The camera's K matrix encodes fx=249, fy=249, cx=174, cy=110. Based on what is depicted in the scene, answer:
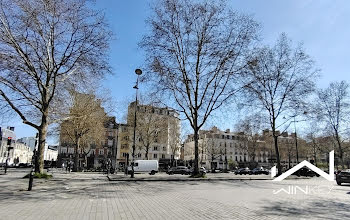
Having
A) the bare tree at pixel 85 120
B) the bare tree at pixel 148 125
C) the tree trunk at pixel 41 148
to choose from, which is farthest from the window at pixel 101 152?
the tree trunk at pixel 41 148

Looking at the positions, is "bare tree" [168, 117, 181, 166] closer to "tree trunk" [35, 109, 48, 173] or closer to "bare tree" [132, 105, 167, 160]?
"bare tree" [132, 105, 167, 160]

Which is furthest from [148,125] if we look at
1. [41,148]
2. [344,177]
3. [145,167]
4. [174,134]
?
[344,177]

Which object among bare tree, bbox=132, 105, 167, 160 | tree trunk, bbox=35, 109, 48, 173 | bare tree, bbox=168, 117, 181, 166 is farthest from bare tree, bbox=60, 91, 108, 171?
bare tree, bbox=168, 117, 181, 166

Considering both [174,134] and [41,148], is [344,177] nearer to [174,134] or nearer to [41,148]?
[41,148]

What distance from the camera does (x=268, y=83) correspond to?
114 ft

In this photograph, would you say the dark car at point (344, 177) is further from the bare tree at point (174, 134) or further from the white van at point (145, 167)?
the bare tree at point (174, 134)

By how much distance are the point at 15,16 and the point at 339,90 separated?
47534mm

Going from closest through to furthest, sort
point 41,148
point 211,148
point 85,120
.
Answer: point 41,148 < point 85,120 < point 211,148

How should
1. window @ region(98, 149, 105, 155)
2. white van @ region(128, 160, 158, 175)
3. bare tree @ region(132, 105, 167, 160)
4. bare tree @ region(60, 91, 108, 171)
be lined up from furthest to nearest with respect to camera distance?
window @ region(98, 149, 105, 155) < bare tree @ region(132, 105, 167, 160) < white van @ region(128, 160, 158, 175) < bare tree @ region(60, 91, 108, 171)

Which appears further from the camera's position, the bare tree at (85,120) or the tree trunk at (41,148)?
the bare tree at (85,120)

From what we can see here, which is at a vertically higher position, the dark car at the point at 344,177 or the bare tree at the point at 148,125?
the bare tree at the point at 148,125

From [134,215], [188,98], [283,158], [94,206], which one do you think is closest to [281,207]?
[134,215]

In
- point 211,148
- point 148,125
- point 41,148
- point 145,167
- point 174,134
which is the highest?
point 148,125

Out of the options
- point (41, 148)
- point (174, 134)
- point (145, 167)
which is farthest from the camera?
point (174, 134)
